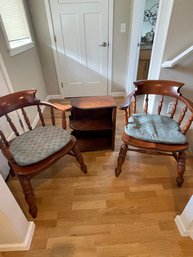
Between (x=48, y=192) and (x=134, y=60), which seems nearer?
(x=48, y=192)

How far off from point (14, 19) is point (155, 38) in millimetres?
1702

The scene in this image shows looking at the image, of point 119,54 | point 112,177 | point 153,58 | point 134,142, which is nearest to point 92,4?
point 119,54

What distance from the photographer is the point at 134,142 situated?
122cm

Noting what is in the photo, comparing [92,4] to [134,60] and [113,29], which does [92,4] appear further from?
[134,60]

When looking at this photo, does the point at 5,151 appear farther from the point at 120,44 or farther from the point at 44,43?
the point at 120,44

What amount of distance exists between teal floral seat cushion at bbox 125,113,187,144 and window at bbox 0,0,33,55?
4.92ft

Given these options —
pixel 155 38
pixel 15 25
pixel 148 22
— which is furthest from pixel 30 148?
pixel 148 22

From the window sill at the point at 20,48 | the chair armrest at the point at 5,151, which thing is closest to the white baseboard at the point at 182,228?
the chair armrest at the point at 5,151

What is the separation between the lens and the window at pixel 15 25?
1.73 m

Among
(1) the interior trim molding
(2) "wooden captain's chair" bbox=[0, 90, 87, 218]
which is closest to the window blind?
(2) "wooden captain's chair" bbox=[0, 90, 87, 218]

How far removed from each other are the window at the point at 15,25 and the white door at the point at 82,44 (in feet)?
→ 1.44

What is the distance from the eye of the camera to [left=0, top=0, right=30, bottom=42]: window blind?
175cm

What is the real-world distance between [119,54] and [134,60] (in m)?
0.29

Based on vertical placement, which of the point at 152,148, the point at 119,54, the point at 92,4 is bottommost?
the point at 152,148
